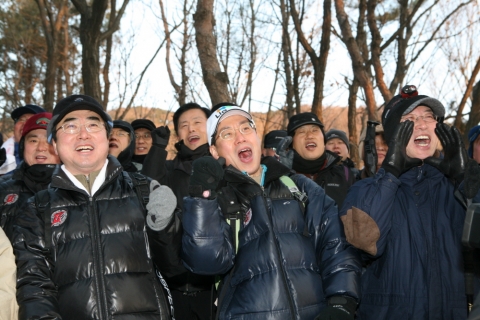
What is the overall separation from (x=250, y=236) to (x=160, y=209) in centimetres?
58

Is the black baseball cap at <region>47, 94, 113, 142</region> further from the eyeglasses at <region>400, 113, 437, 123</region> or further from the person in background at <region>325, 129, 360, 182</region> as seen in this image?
the person in background at <region>325, 129, 360, 182</region>

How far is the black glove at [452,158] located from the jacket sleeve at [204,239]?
4.59 ft

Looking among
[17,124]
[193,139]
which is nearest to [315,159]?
[193,139]

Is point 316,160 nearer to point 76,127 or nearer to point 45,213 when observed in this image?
point 76,127

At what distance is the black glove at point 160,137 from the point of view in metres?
5.14

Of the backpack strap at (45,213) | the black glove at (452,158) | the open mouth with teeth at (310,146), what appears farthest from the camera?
the open mouth with teeth at (310,146)

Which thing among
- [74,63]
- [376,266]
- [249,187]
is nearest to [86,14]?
[249,187]

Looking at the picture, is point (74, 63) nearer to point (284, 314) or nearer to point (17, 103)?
point (17, 103)

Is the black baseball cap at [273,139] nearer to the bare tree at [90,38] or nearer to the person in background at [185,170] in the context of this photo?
the person in background at [185,170]

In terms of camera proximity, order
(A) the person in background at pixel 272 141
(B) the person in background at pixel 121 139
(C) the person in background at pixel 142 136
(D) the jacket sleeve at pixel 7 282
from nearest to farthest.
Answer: (D) the jacket sleeve at pixel 7 282 → (B) the person in background at pixel 121 139 → (C) the person in background at pixel 142 136 → (A) the person in background at pixel 272 141

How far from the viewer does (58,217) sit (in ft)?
9.83

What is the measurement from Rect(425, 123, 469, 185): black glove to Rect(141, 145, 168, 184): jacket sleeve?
2.66 metres

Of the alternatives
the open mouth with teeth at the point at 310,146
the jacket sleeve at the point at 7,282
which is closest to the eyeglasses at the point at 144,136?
the open mouth with teeth at the point at 310,146

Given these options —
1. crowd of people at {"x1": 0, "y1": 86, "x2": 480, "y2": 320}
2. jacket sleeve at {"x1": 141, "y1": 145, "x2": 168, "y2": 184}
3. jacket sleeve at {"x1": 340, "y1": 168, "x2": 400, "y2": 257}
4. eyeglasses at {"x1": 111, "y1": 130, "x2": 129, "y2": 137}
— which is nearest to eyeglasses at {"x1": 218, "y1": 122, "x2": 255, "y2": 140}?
crowd of people at {"x1": 0, "y1": 86, "x2": 480, "y2": 320}
